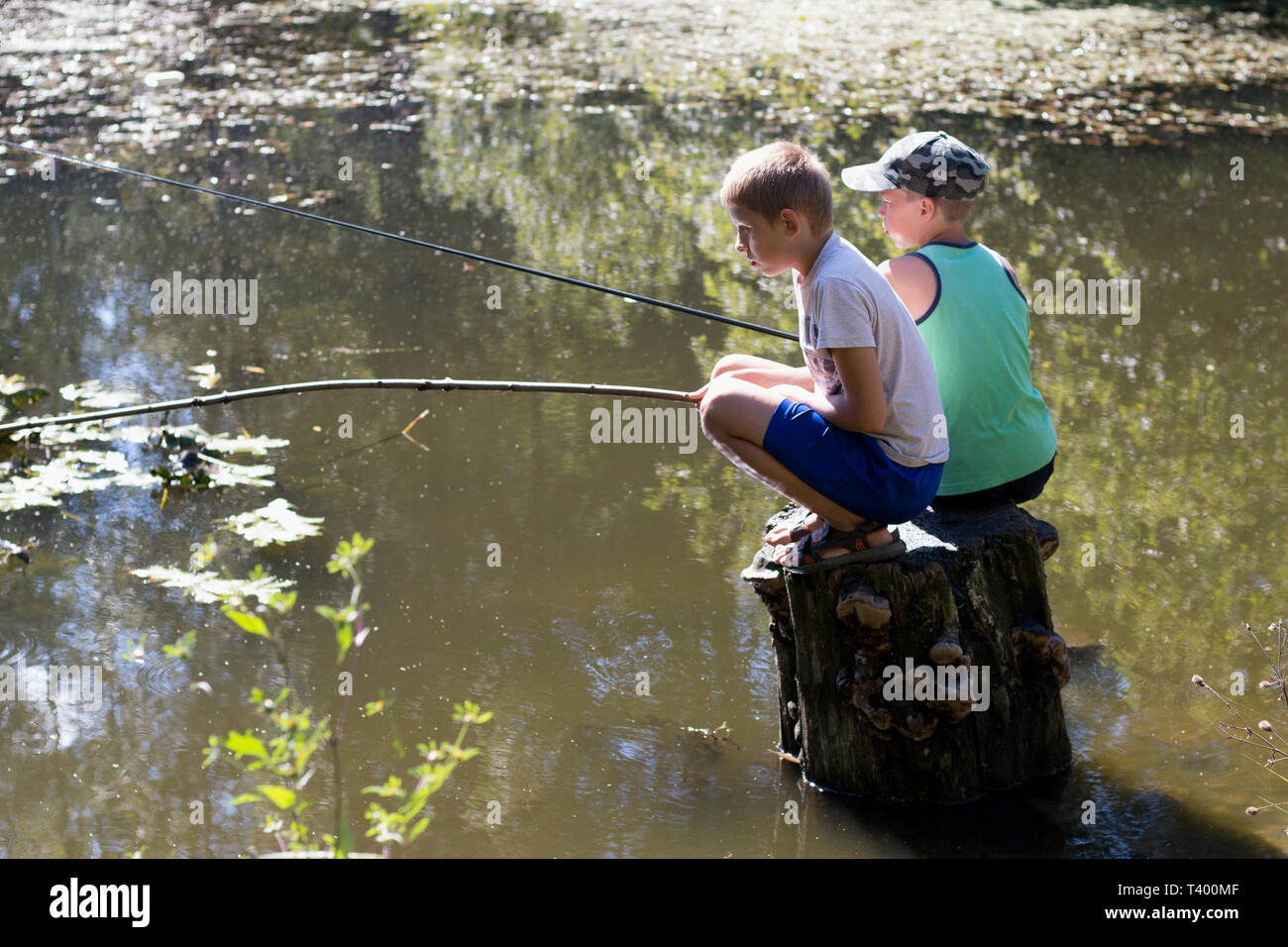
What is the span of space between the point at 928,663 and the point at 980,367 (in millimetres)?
706

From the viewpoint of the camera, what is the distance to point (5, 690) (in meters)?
3.34

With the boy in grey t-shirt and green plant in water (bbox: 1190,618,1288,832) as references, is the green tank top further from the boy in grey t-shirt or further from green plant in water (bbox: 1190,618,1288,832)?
green plant in water (bbox: 1190,618,1288,832)

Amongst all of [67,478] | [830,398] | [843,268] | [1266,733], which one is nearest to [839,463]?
[830,398]

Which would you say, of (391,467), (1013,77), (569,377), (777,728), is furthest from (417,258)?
(1013,77)

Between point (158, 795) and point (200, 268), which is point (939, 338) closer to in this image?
point (158, 795)

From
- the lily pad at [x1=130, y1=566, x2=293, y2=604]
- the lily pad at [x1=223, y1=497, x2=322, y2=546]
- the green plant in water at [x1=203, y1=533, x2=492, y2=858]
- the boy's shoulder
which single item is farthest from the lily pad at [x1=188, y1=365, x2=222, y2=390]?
the boy's shoulder

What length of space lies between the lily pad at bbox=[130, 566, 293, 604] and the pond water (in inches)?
1.6

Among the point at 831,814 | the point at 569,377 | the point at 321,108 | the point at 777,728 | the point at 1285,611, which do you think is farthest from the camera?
the point at 321,108

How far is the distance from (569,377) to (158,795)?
2595 mm

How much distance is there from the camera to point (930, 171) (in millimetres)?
2939

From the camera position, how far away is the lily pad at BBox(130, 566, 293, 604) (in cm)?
371

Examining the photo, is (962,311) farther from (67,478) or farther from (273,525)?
(67,478)

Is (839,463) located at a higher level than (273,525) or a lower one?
higher

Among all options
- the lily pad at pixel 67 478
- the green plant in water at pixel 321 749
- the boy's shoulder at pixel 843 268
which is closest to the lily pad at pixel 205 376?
the lily pad at pixel 67 478
